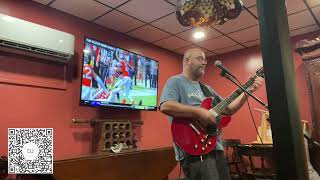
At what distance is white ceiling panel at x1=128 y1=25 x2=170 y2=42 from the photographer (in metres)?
3.35

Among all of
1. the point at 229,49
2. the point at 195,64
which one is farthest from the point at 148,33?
the point at 195,64

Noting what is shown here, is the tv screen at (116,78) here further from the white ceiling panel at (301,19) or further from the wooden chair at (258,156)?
the white ceiling panel at (301,19)

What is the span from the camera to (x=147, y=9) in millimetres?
2807

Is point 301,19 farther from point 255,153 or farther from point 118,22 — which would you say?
point 118,22

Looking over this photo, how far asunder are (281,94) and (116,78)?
287cm

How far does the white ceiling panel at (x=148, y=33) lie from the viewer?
335cm

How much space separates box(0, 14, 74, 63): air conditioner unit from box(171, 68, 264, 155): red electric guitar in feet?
5.17

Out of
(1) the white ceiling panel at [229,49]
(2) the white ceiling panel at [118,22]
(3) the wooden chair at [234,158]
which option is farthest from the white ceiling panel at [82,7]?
(3) the wooden chair at [234,158]

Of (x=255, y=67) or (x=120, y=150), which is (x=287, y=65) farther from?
(x=255, y=67)

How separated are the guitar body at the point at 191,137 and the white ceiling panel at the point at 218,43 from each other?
222 cm

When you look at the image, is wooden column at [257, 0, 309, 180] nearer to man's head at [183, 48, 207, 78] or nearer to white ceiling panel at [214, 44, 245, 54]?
man's head at [183, 48, 207, 78]

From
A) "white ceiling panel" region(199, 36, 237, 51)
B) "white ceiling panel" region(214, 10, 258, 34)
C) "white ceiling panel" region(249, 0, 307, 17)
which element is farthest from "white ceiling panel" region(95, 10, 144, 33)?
"white ceiling panel" region(249, 0, 307, 17)

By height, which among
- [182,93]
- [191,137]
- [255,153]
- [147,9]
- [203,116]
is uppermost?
[147,9]

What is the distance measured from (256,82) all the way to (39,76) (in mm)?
2125
